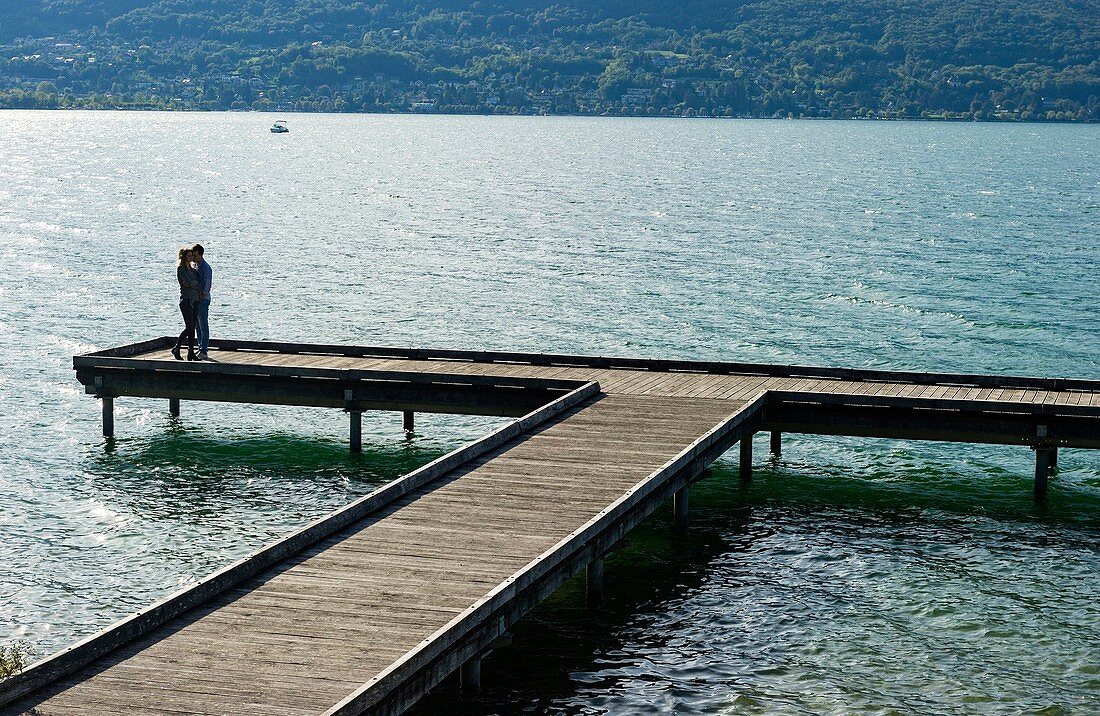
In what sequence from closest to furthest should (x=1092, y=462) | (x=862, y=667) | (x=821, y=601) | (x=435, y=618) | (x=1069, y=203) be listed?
(x=435, y=618)
(x=862, y=667)
(x=821, y=601)
(x=1092, y=462)
(x=1069, y=203)

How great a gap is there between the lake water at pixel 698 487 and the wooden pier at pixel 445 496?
3.78 feet

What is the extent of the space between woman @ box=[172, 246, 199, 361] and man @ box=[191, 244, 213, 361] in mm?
76

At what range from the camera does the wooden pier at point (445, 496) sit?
1247cm

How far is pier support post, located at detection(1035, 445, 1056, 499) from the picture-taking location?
23000 mm

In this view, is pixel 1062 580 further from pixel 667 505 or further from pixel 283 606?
pixel 283 606

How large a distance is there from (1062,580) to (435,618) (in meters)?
10.1

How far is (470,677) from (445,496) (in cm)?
389

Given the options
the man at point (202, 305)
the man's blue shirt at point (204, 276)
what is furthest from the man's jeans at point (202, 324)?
the man's blue shirt at point (204, 276)

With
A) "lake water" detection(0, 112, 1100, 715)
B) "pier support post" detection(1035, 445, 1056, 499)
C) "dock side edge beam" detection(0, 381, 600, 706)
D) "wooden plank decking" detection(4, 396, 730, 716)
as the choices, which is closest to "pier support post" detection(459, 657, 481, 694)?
"lake water" detection(0, 112, 1100, 715)

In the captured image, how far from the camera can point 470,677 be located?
14438 millimetres

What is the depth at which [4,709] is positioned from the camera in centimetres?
1169

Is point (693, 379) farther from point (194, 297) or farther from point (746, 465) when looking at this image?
point (194, 297)

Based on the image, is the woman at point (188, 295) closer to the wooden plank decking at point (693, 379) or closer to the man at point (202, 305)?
the man at point (202, 305)

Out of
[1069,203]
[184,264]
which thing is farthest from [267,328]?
[1069,203]
